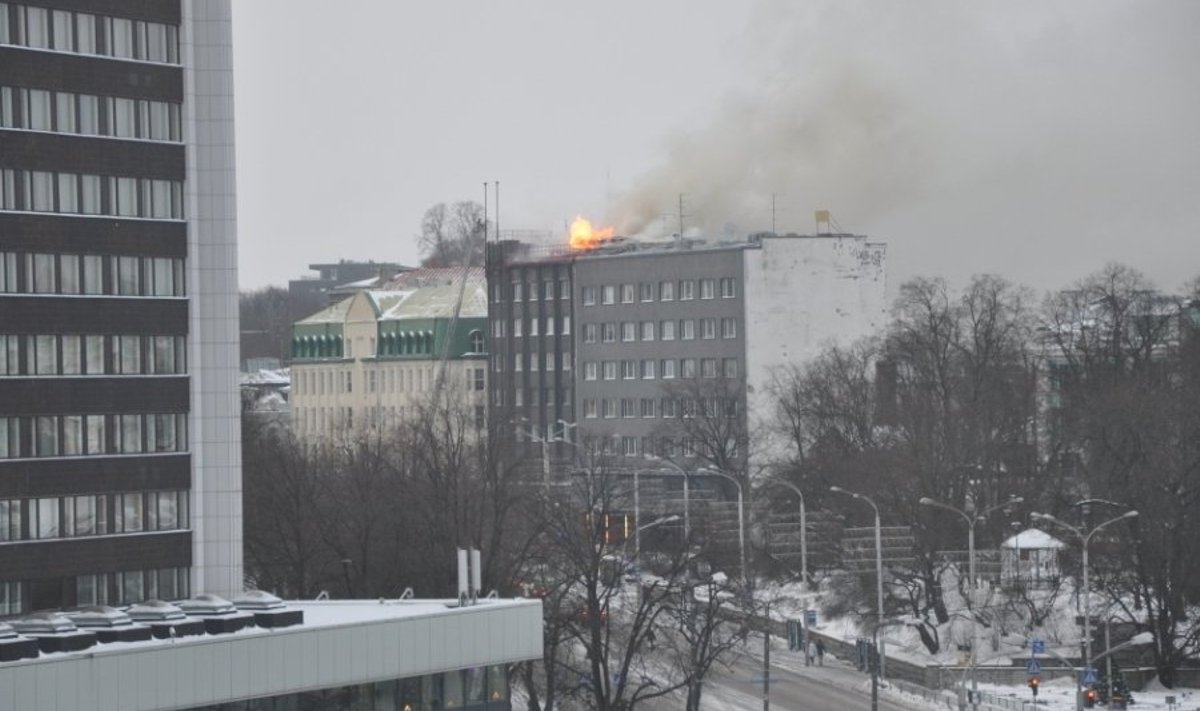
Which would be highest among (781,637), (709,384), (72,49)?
(72,49)

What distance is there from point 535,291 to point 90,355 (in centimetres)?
9065

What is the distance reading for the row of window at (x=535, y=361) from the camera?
158 m

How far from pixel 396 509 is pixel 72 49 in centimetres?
3142

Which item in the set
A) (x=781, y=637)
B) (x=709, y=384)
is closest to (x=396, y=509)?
(x=781, y=637)

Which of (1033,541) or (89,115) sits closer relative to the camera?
(89,115)

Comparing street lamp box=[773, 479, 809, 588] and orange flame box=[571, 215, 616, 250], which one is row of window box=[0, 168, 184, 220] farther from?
orange flame box=[571, 215, 616, 250]

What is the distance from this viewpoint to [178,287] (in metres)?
72.4

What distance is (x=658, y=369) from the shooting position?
152m

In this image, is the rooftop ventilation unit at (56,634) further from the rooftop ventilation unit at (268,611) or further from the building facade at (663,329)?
the building facade at (663,329)

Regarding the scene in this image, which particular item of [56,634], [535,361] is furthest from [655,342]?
[56,634]

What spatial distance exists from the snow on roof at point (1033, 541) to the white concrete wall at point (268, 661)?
3712 cm

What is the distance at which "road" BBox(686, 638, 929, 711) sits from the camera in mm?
88688

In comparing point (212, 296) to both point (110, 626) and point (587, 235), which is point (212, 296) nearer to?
point (110, 626)

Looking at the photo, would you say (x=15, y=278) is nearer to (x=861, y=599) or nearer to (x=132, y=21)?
(x=132, y=21)
